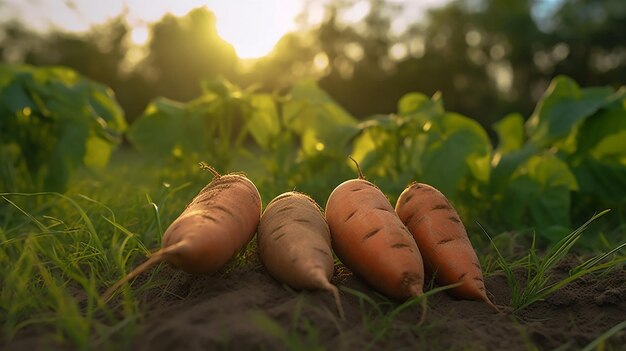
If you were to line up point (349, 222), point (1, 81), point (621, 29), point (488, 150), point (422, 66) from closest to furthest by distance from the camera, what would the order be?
point (349, 222)
point (488, 150)
point (1, 81)
point (621, 29)
point (422, 66)

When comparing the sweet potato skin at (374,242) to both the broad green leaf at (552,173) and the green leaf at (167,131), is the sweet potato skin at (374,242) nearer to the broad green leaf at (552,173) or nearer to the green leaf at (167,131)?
the broad green leaf at (552,173)

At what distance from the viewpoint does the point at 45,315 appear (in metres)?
1.75

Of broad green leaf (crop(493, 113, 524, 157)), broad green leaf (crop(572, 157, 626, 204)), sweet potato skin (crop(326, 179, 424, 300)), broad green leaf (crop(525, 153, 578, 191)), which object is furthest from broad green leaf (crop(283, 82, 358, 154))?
sweet potato skin (crop(326, 179, 424, 300))

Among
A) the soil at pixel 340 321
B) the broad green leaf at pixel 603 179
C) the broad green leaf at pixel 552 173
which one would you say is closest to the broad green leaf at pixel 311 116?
the broad green leaf at pixel 552 173

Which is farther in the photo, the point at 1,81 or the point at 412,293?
the point at 1,81

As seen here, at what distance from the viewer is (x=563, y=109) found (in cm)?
425

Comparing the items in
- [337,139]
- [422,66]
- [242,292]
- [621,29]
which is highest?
[242,292]

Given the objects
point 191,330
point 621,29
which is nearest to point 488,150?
point 191,330

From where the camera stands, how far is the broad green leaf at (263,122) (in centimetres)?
502

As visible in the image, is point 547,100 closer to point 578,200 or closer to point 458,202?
point 578,200

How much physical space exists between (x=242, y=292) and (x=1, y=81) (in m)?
3.53

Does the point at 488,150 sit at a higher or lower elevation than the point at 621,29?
higher

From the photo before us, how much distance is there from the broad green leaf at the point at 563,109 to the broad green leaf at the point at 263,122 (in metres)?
2.07

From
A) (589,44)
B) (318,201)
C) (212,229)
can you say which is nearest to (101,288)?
(212,229)
